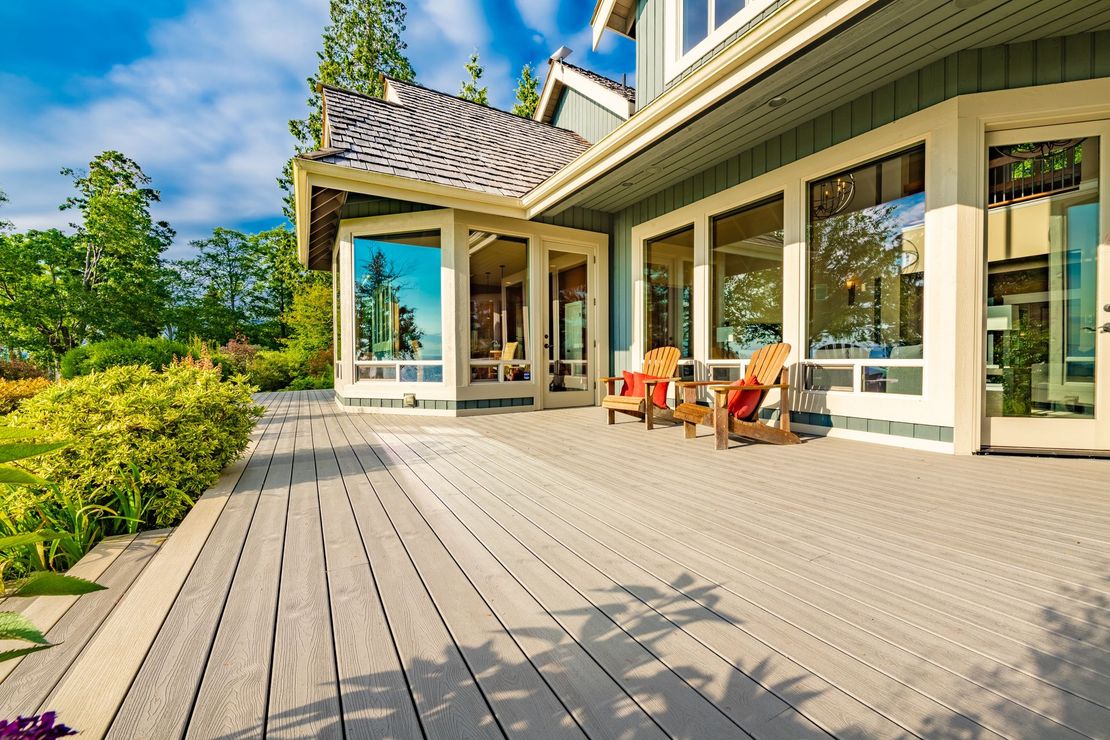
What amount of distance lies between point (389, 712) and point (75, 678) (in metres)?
0.87

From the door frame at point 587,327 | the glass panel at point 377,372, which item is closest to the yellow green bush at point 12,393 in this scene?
the glass panel at point 377,372

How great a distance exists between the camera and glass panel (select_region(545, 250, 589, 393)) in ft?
22.5

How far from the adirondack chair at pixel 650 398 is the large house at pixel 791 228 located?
0.47 meters

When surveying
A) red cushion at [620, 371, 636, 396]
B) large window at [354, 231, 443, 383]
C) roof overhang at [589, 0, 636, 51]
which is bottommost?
red cushion at [620, 371, 636, 396]

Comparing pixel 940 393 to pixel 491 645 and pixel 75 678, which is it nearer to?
pixel 491 645

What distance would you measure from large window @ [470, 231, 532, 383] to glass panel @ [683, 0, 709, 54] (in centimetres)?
302

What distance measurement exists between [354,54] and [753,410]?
18256 mm

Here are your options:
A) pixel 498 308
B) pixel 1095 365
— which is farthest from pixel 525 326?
pixel 1095 365

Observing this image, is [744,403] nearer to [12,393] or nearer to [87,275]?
[12,393]

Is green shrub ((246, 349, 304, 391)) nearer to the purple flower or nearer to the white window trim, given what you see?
the white window trim

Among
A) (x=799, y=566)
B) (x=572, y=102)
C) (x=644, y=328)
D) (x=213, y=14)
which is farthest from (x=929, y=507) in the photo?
(x=213, y=14)

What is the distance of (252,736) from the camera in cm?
101

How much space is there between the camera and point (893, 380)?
3857 millimetres

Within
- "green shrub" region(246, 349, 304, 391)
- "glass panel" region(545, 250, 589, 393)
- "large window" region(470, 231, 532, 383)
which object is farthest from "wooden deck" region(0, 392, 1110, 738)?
"green shrub" region(246, 349, 304, 391)
